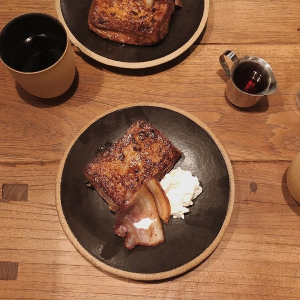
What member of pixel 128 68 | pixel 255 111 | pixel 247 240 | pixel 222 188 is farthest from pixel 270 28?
pixel 247 240

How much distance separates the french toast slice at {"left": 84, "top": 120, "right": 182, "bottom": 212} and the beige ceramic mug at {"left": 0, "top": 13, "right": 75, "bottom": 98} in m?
0.40

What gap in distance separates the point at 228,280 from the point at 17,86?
1380 millimetres

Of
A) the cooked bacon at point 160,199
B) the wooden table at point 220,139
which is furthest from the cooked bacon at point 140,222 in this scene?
the wooden table at point 220,139

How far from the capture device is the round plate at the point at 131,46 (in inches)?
62.6

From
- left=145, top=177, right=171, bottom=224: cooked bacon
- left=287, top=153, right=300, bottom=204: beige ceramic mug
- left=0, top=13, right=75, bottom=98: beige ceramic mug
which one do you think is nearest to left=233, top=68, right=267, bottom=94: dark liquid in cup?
left=287, top=153, right=300, bottom=204: beige ceramic mug

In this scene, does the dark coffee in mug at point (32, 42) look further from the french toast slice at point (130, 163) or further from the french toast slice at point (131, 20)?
the french toast slice at point (130, 163)

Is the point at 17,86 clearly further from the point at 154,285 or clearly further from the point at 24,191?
the point at 154,285

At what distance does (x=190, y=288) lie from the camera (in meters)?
1.32

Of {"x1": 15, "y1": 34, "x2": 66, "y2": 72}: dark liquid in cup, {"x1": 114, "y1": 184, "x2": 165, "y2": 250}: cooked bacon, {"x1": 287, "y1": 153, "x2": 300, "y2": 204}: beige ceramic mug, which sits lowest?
{"x1": 114, "y1": 184, "x2": 165, "y2": 250}: cooked bacon

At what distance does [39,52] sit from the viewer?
150 cm

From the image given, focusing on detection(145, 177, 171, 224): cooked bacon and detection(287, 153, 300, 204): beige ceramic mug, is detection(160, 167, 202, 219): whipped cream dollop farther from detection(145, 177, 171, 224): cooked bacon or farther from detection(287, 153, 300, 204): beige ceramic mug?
detection(287, 153, 300, 204): beige ceramic mug

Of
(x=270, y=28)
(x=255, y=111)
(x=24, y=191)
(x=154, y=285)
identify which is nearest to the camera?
(x=154, y=285)

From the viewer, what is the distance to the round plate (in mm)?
1591

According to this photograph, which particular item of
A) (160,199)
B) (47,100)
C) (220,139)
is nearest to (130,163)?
(160,199)
